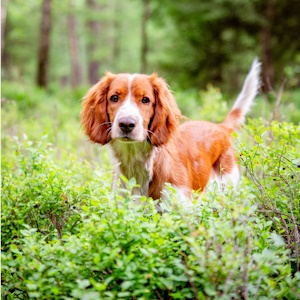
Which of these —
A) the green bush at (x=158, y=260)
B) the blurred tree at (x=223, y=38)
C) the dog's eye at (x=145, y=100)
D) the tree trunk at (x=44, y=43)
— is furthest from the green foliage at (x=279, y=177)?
the tree trunk at (x=44, y=43)

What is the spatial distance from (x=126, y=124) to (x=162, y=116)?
1.77 feet

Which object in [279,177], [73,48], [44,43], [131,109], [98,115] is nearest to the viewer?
[279,177]

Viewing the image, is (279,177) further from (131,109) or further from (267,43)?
(267,43)

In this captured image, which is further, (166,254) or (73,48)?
(73,48)

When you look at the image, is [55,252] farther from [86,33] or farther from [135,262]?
[86,33]

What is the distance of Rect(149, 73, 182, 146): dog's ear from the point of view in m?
3.39

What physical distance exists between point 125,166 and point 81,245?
4.49 feet

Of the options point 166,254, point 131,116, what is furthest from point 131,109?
point 166,254

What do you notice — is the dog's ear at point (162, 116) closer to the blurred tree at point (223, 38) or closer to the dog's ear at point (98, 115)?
the dog's ear at point (98, 115)

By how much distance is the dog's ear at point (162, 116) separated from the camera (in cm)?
339

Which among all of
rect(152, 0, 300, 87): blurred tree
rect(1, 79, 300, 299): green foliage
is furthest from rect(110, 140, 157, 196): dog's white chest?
rect(152, 0, 300, 87): blurred tree

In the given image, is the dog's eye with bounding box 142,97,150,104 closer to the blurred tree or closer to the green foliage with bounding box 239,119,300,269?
the green foliage with bounding box 239,119,300,269

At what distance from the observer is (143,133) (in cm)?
317

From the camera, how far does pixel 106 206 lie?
91.4 inches
